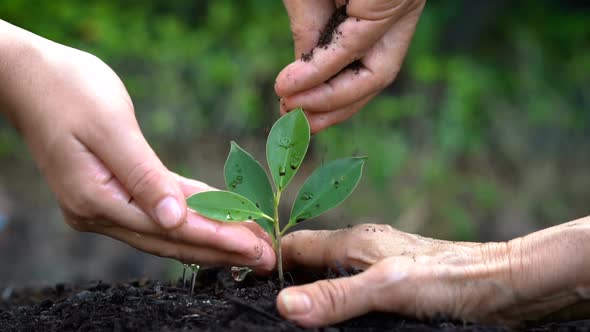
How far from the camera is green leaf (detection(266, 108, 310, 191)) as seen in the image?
4.55ft

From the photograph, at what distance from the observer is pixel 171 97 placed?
12.5ft

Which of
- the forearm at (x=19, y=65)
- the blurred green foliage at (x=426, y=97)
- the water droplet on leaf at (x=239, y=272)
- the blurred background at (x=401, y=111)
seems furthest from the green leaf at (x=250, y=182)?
the blurred green foliage at (x=426, y=97)

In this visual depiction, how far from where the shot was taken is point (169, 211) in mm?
1287

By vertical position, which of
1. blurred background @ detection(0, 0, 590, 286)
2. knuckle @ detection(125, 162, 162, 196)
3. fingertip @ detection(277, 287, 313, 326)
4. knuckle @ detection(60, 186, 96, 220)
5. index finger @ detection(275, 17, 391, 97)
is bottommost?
fingertip @ detection(277, 287, 313, 326)

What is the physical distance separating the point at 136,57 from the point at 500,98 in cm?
207

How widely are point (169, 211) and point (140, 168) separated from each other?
0.32 ft

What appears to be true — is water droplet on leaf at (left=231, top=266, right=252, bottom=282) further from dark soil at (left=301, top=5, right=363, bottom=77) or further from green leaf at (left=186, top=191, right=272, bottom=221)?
dark soil at (left=301, top=5, right=363, bottom=77)

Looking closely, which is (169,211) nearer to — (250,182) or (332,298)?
(250,182)

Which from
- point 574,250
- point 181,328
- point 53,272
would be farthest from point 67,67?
point 53,272

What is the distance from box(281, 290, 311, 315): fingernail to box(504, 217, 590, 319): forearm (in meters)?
0.38

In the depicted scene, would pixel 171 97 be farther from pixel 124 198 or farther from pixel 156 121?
pixel 124 198

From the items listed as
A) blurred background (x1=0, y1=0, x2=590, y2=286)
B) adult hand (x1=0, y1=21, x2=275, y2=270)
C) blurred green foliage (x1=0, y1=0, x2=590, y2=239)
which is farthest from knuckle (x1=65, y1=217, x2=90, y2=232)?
blurred green foliage (x1=0, y1=0, x2=590, y2=239)

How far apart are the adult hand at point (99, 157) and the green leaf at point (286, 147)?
14cm

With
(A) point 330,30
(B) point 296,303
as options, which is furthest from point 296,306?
(A) point 330,30
